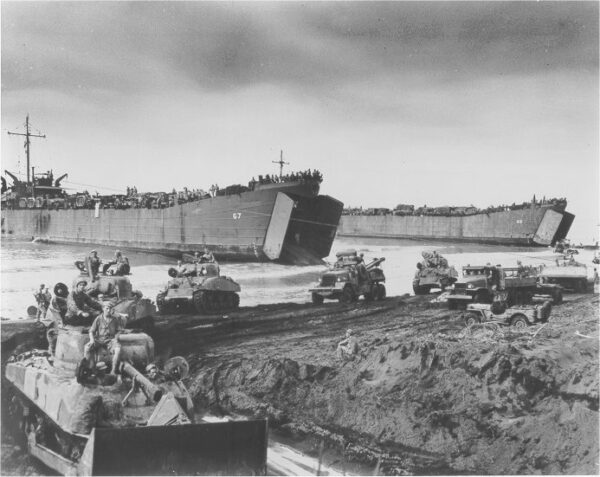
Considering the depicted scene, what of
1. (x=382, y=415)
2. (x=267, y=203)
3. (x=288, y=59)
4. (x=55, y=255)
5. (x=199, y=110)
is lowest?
(x=382, y=415)

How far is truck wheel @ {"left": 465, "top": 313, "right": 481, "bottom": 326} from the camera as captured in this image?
32.6 feet

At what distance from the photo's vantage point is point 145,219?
1622 centimetres

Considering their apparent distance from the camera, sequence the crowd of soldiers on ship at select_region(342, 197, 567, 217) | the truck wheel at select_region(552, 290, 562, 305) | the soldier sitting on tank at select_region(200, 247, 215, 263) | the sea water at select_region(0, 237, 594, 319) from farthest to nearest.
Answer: the crowd of soldiers on ship at select_region(342, 197, 567, 217) < the soldier sitting on tank at select_region(200, 247, 215, 263) < the truck wheel at select_region(552, 290, 562, 305) < the sea water at select_region(0, 237, 594, 319)

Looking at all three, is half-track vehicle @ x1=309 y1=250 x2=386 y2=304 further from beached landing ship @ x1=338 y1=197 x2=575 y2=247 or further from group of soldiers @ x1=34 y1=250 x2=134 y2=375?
group of soldiers @ x1=34 y1=250 x2=134 y2=375

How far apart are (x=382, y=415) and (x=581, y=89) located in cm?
541

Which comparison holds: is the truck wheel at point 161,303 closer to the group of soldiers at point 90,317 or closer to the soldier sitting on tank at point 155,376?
the group of soldiers at point 90,317

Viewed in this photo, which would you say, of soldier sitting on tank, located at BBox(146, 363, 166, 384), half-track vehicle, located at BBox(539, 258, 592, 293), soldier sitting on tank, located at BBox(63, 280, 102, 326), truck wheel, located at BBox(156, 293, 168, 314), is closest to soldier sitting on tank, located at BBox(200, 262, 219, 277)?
truck wheel, located at BBox(156, 293, 168, 314)

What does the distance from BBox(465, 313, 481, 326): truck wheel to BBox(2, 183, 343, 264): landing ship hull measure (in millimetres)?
5534

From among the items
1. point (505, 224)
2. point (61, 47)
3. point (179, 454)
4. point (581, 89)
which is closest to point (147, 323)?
point (61, 47)

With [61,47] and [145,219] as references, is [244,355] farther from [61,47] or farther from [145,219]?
[145,219]

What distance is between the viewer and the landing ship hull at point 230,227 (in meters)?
15.0

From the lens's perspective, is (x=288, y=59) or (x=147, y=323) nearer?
(x=288, y=59)

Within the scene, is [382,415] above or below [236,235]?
below

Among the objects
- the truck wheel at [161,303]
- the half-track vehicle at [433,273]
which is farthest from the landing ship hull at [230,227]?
the half-track vehicle at [433,273]
